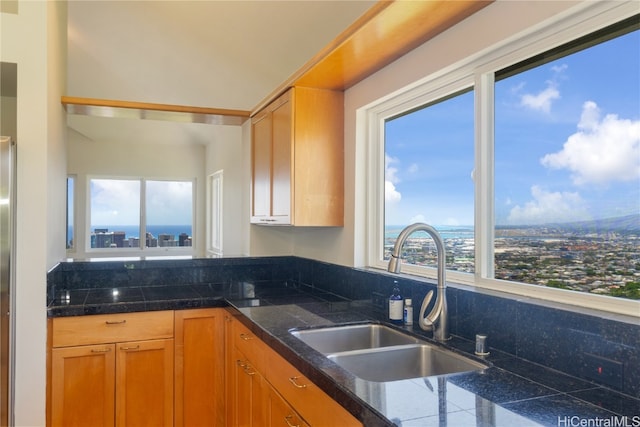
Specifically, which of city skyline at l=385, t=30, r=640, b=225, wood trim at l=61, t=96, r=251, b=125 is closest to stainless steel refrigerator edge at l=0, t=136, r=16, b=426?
wood trim at l=61, t=96, r=251, b=125

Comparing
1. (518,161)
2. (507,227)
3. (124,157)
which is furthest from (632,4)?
(124,157)

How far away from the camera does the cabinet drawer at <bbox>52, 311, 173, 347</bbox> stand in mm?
2484

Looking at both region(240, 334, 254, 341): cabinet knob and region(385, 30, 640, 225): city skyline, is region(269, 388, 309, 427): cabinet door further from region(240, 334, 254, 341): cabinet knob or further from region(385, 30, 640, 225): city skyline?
region(385, 30, 640, 225): city skyline

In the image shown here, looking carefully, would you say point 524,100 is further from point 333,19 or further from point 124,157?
point 124,157

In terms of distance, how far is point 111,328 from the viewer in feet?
8.40

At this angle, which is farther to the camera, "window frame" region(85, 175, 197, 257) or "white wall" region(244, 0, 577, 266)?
"window frame" region(85, 175, 197, 257)

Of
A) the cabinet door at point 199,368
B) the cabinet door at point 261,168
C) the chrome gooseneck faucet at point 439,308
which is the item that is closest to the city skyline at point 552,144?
the chrome gooseneck faucet at point 439,308

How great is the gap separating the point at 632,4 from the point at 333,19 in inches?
70.8

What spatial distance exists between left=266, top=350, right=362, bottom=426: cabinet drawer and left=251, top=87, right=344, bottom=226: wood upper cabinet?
995 mm

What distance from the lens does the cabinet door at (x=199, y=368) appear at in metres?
2.69

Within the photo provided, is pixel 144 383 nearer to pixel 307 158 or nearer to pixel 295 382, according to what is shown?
pixel 295 382

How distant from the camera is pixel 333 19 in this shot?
284 centimetres

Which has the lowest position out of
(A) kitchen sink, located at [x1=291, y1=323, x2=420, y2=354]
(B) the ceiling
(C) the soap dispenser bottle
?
(A) kitchen sink, located at [x1=291, y1=323, x2=420, y2=354]

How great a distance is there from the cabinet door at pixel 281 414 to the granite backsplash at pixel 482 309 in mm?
699
